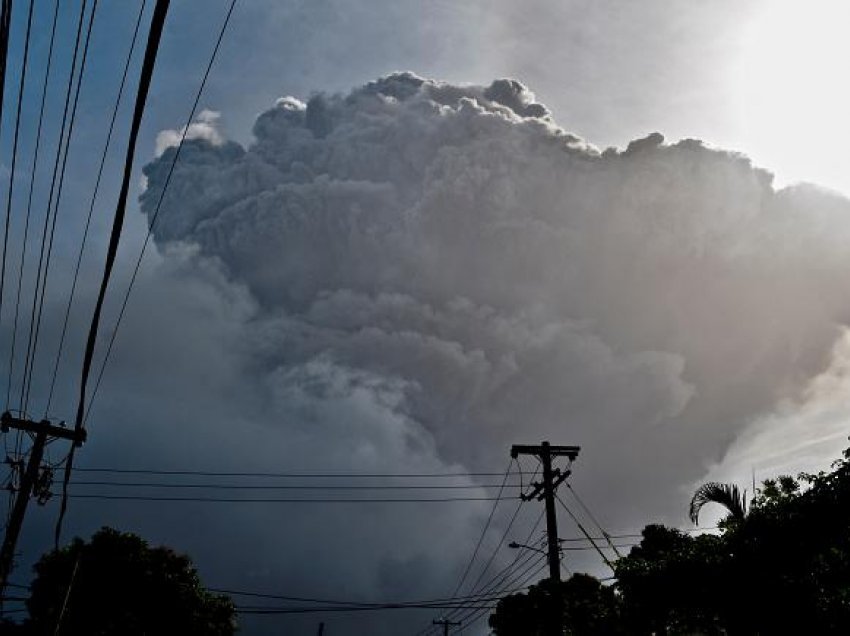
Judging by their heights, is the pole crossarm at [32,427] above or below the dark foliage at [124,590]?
above

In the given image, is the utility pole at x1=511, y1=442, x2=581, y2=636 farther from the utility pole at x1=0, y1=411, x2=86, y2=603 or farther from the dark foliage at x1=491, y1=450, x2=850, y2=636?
the utility pole at x1=0, y1=411, x2=86, y2=603

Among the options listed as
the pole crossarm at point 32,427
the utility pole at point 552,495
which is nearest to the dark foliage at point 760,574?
the utility pole at point 552,495

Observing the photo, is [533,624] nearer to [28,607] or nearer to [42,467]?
[28,607]

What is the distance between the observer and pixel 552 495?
23109mm

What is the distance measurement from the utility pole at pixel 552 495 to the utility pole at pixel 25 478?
1550cm

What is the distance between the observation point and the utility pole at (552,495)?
65.1 ft

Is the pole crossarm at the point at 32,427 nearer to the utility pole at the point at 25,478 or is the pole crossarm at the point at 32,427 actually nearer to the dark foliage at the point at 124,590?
A: the utility pole at the point at 25,478

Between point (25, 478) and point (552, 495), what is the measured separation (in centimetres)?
1918

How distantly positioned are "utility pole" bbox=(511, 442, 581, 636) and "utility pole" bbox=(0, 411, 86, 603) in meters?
15.5

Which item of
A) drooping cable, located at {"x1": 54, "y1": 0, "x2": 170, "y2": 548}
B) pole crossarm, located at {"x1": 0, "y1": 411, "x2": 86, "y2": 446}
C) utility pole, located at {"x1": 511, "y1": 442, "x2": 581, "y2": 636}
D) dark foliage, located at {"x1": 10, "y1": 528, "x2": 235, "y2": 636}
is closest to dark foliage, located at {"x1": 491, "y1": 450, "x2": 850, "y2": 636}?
utility pole, located at {"x1": 511, "y1": 442, "x2": 581, "y2": 636}

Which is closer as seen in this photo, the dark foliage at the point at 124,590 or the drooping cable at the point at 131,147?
the drooping cable at the point at 131,147

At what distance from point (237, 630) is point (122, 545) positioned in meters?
9.10

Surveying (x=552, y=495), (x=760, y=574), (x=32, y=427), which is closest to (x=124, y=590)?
(x=32, y=427)

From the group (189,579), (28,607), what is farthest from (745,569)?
(28,607)
